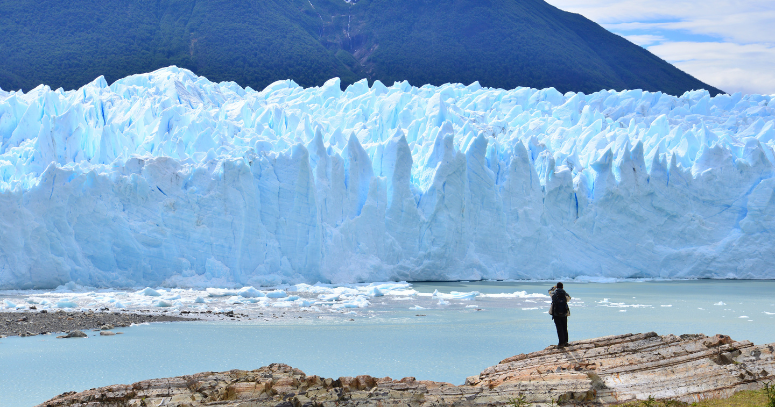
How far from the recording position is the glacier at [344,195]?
58.5 feet

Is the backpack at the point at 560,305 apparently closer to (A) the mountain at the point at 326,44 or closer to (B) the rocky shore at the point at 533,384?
(B) the rocky shore at the point at 533,384

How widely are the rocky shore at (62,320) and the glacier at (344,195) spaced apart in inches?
175

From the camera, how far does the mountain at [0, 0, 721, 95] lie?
5003 centimetres

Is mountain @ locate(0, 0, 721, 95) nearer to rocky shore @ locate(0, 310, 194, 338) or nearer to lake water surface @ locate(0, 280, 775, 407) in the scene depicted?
rocky shore @ locate(0, 310, 194, 338)

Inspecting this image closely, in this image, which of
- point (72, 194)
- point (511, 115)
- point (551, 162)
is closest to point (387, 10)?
point (511, 115)

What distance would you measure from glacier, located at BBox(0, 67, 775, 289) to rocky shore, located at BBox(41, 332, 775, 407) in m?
11.6

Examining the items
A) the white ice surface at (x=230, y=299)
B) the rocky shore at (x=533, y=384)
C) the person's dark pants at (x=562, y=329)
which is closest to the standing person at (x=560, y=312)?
the person's dark pants at (x=562, y=329)

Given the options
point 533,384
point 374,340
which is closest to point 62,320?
point 374,340

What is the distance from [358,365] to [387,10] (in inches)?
2826

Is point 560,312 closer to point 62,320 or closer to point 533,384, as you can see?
point 533,384

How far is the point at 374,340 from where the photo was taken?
38.2 ft

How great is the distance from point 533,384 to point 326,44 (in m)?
68.2

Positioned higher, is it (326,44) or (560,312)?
(326,44)

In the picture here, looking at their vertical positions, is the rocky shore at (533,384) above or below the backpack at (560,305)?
below
